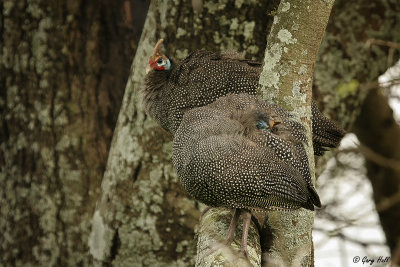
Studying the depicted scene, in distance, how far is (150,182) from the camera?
3.62 meters

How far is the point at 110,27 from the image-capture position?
427cm

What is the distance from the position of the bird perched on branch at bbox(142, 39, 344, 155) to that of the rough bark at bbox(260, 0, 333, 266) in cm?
32

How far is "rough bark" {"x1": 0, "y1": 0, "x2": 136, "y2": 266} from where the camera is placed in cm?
401

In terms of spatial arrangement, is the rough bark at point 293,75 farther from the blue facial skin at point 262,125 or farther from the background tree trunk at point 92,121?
the background tree trunk at point 92,121

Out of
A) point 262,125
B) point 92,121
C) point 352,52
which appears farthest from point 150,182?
point 262,125

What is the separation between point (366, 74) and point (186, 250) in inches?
58.5

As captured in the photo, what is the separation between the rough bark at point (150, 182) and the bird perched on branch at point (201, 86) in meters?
0.52

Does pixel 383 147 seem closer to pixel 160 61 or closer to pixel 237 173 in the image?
pixel 160 61

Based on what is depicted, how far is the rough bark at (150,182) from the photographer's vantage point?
352cm

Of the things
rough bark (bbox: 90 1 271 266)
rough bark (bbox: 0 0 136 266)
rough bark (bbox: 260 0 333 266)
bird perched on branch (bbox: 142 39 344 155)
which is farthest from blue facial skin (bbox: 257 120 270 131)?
rough bark (bbox: 0 0 136 266)

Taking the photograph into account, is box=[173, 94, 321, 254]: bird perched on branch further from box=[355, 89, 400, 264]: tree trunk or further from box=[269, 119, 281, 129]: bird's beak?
box=[355, 89, 400, 264]: tree trunk

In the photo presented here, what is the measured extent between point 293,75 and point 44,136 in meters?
2.12

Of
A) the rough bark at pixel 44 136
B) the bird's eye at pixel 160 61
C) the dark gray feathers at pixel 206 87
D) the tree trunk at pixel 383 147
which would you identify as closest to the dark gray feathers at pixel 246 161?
the dark gray feathers at pixel 206 87

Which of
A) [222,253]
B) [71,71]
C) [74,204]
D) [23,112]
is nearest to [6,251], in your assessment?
[74,204]
